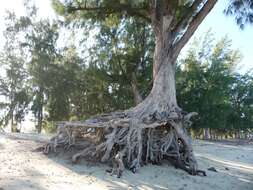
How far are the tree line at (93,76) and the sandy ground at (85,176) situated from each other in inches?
387

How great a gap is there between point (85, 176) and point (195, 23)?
208 inches

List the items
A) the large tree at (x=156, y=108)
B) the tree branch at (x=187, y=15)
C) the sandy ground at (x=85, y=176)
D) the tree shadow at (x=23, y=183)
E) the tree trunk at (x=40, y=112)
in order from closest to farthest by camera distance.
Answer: the tree shadow at (x=23, y=183), the sandy ground at (x=85, y=176), the large tree at (x=156, y=108), the tree branch at (x=187, y=15), the tree trunk at (x=40, y=112)

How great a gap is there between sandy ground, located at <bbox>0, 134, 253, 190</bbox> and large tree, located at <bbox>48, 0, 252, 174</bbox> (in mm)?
428

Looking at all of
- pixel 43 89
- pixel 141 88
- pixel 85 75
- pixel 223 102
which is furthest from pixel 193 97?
pixel 43 89

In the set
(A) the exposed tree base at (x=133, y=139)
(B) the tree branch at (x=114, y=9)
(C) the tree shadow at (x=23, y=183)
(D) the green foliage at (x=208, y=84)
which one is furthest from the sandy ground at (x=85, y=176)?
(D) the green foliage at (x=208, y=84)

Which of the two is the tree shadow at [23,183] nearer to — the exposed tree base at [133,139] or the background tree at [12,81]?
the exposed tree base at [133,139]

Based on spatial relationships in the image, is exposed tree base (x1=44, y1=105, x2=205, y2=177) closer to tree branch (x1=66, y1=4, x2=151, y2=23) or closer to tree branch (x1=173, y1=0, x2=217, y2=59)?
tree branch (x1=173, y1=0, x2=217, y2=59)

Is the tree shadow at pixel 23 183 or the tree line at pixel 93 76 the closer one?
the tree shadow at pixel 23 183

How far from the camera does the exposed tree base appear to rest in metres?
8.25

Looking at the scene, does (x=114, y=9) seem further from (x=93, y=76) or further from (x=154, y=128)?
(x=93, y=76)

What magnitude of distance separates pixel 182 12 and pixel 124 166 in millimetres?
4875

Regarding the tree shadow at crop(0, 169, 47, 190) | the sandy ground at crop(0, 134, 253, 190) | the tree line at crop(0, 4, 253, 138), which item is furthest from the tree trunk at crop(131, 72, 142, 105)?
the tree shadow at crop(0, 169, 47, 190)

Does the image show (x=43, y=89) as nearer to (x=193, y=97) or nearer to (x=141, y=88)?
(x=141, y=88)

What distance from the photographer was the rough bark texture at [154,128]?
8308mm
